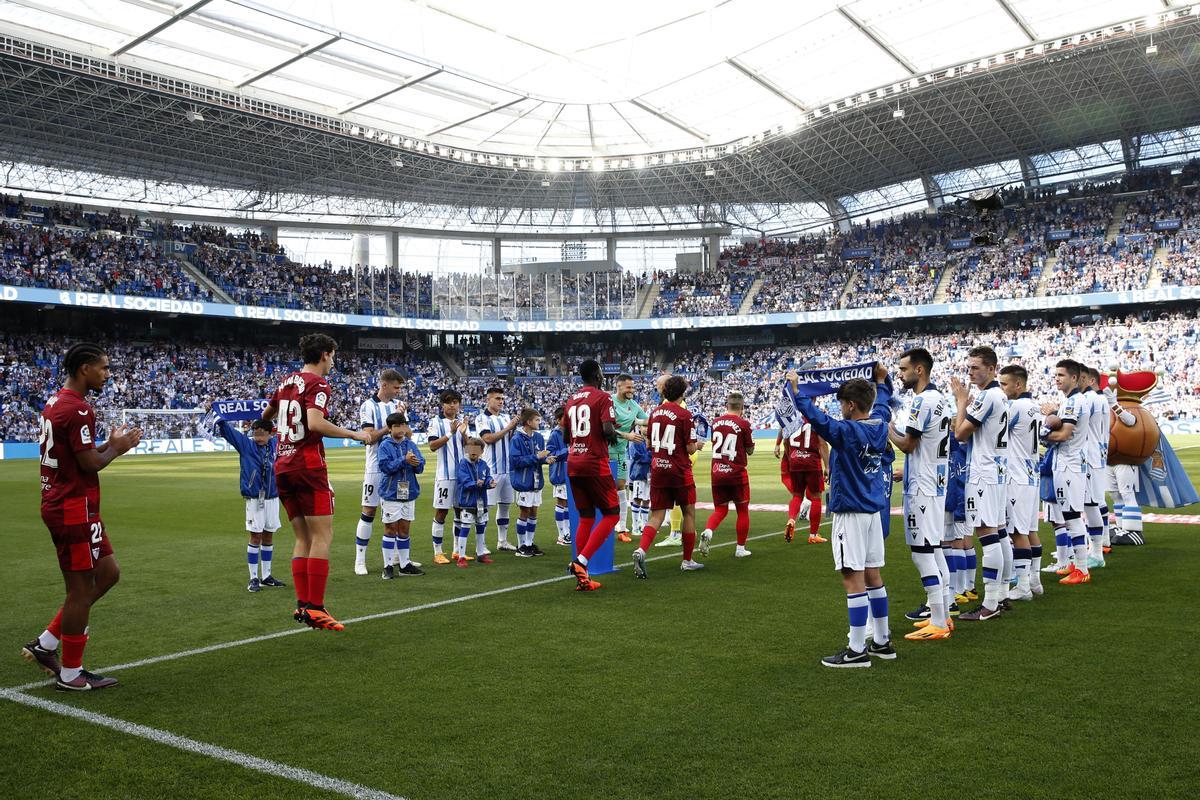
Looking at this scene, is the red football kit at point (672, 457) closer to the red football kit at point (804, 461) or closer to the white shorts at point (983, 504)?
the red football kit at point (804, 461)

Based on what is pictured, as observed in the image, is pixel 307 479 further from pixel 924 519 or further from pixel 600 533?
pixel 924 519

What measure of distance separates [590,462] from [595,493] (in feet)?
1.05

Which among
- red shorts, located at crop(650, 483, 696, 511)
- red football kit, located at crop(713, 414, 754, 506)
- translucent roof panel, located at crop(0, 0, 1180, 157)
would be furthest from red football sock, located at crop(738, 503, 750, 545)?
translucent roof panel, located at crop(0, 0, 1180, 157)

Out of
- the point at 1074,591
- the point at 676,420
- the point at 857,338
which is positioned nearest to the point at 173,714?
the point at 676,420

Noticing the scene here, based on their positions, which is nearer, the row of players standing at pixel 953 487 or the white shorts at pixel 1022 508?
the row of players standing at pixel 953 487

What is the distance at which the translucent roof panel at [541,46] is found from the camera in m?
33.2

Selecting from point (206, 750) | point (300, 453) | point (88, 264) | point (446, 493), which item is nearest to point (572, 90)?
point (88, 264)

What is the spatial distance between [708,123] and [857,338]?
2004cm

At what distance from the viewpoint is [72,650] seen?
5.70 metres

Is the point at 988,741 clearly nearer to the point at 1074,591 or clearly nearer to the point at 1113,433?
the point at 1074,591

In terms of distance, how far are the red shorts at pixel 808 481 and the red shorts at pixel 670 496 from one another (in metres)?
3.04

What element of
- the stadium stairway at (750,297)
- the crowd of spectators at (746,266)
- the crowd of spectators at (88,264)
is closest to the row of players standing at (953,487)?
the crowd of spectators at (746,266)

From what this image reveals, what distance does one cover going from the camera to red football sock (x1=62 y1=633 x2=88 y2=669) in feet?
18.7

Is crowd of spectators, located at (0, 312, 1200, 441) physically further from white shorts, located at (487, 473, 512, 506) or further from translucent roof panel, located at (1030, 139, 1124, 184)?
white shorts, located at (487, 473, 512, 506)
